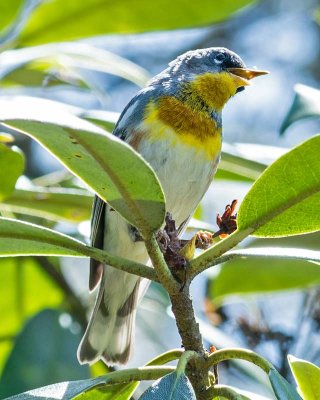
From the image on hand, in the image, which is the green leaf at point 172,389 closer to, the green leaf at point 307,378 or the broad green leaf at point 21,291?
the green leaf at point 307,378

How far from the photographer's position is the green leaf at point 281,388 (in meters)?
1.61

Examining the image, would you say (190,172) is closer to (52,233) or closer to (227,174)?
(227,174)

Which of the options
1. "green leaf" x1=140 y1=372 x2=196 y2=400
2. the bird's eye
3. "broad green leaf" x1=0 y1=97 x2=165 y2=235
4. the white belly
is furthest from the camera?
the bird's eye

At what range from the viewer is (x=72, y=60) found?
129 inches

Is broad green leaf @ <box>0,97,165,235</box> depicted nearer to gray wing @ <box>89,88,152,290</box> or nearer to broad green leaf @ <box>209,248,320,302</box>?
gray wing @ <box>89,88,152,290</box>

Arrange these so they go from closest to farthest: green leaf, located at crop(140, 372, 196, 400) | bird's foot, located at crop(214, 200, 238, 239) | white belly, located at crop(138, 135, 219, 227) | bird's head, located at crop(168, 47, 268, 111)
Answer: green leaf, located at crop(140, 372, 196, 400), bird's foot, located at crop(214, 200, 238, 239), white belly, located at crop(138, 135, 219, 227), bird's head, located at crop(168, 47, 268, 111)

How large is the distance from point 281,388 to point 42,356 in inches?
54.5

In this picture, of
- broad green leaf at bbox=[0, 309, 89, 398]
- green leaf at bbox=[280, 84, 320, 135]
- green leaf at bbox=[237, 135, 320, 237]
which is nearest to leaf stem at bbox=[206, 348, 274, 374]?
green leaf at bbox=[237, 135, 320, 237]

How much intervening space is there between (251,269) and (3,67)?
1189 millimetres

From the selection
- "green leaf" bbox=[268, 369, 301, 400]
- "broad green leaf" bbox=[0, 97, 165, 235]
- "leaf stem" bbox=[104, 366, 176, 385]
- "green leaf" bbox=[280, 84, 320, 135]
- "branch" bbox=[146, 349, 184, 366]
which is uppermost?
"green leaf" bbox=[280, 84, 320, 135]

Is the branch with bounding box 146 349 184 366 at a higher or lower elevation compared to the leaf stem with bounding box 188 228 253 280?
lower

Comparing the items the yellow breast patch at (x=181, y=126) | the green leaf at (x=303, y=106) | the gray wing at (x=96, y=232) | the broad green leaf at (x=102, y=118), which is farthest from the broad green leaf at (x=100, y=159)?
the yellow breast patch at (x=181, y=126)

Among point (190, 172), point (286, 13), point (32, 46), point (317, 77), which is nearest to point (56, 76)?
point (32, 46)

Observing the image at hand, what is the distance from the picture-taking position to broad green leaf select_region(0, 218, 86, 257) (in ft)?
5.57
